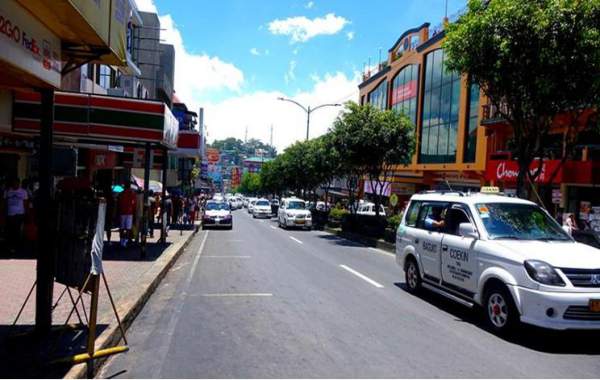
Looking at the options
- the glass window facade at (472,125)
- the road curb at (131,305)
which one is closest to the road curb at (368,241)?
the road curb at (131,305)

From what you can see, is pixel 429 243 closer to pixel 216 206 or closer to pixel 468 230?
pixel 468 230

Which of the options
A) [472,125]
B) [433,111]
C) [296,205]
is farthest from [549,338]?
[433,111]

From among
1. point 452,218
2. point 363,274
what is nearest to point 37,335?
point 452,218

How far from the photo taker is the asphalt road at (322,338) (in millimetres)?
5773

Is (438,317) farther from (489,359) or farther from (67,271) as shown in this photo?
(67,271)

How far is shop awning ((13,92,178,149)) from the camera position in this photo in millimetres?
13719

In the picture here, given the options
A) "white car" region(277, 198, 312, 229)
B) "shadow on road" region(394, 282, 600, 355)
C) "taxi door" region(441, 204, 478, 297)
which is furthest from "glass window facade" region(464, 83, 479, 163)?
"shadow on road" region(394, 282, 600, 355)

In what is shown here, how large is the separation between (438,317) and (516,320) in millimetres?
1475

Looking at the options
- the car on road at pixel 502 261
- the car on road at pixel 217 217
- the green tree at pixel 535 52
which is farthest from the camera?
the car on road at pixel 217 217

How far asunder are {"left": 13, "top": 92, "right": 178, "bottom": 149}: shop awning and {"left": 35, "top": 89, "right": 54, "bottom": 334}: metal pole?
7951 millimetres

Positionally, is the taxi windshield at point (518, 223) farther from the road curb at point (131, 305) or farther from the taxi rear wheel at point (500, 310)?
the road curb at point (131, 305)

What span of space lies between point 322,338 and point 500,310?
2.46 metres

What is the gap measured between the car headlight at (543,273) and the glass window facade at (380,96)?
140 ft

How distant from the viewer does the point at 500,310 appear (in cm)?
741
